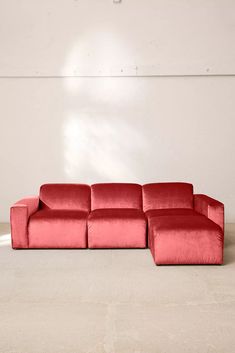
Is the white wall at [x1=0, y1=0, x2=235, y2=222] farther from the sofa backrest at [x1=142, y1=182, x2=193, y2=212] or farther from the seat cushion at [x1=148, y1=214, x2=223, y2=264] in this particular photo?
the seat cushion at [x1=148, y1=214, x2=223, y2=264]

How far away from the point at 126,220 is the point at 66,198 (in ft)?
3.32

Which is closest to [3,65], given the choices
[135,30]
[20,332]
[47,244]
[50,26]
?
[50,26]

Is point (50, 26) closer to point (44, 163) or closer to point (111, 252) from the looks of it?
point (44, 163)

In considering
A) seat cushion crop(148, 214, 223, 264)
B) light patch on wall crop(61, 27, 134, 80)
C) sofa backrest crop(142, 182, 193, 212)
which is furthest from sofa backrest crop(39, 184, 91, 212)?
light patch on wall crop(61, 27, 134, 80)

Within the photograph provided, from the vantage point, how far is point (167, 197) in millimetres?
4711

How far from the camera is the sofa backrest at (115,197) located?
4699 millimetres

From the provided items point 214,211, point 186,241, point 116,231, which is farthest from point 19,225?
point 214,211

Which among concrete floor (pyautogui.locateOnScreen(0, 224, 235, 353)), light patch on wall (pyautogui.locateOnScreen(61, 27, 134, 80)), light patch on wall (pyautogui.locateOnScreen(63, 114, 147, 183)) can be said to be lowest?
concrete floor (pyautogui.locateOnScreen(0, 224, 235, 353))

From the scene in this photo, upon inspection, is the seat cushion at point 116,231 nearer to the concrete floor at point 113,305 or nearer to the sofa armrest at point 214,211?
the concrete floor at point 113,305

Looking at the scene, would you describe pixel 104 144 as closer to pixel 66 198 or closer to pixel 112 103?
pixel 112 103

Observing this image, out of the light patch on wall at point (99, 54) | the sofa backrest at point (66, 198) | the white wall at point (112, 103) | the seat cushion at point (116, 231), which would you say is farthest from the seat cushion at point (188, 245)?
the light patch on wall at point (99, 54)

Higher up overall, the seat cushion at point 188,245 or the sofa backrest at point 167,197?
the sofa backrest at point 167,197

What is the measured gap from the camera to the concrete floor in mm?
1986

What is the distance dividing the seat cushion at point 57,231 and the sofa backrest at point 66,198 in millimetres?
569
